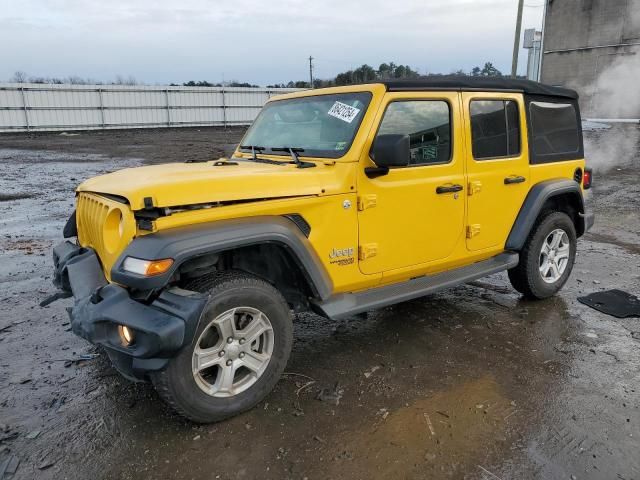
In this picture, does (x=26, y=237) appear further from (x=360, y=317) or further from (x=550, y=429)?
(x=550, y=429)

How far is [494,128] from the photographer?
4.31 meters

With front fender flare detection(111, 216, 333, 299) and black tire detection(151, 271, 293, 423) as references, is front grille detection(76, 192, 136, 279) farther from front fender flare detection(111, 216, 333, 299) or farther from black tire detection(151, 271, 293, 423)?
black tire detection(151, 271, 293, 423)

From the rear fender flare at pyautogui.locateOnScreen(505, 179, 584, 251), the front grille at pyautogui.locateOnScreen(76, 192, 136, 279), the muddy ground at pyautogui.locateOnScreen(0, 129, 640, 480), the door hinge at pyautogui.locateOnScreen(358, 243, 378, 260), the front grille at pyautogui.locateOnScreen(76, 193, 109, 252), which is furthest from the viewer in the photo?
the rear fender flare at pyautogui.locateOnScreen(505, 179, 584, 251)

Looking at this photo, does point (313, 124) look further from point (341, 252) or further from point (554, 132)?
point (554, 132)

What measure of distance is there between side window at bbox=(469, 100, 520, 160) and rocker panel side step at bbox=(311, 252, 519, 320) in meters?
0.96

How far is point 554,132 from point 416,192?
6.91 ft

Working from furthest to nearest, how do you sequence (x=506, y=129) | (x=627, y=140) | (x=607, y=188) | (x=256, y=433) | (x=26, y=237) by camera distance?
1. (x=627, y=140)
2. (x=607, y=188)
3. (x=26, y=237)
4. (x=506, y=129)
5. (x=256, y=433)

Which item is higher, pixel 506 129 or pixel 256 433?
pixel 506 129

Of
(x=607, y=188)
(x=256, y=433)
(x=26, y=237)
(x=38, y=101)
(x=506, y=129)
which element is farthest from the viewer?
(x=38, y=101)

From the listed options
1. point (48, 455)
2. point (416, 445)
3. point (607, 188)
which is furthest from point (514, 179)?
point (607, 188)

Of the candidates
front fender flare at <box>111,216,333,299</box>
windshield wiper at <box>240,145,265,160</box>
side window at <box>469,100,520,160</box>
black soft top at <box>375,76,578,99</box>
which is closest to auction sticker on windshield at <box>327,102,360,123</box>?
black soft top at <box>375,76,578,99</box>

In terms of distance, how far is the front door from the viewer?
3514 millimetres

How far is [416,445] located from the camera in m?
2.82

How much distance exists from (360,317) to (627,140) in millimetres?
16451
